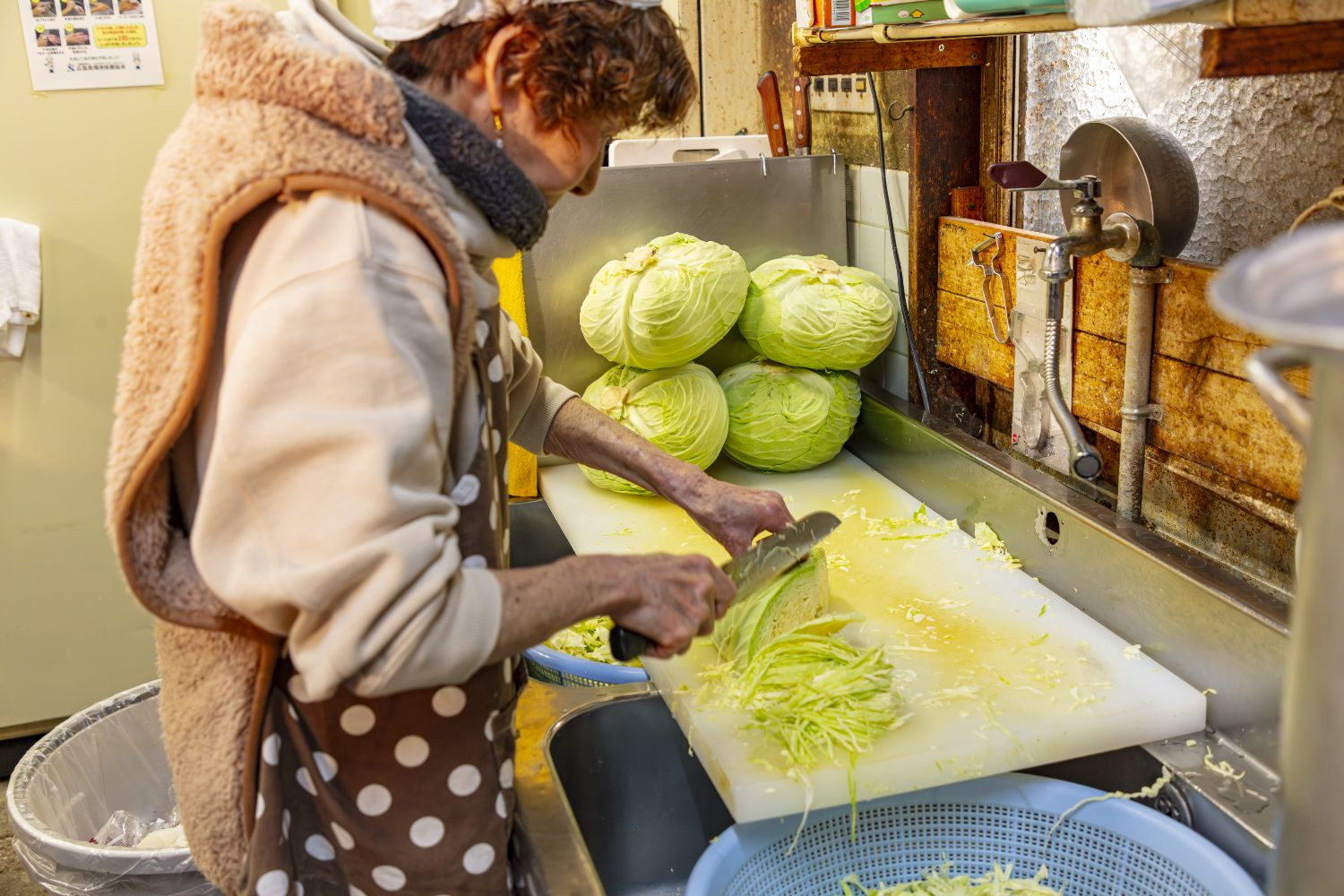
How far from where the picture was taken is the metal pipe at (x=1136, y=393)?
7.18 ft

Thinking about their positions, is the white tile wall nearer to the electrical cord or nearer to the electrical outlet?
the electrical cord

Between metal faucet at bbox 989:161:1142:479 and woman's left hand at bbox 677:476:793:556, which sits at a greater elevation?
metal faucet at bbox 989:161:1142:479

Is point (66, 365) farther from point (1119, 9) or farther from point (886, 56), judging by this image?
point (1119, 9)

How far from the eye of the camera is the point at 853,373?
137 inches

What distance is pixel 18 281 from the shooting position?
3730mm

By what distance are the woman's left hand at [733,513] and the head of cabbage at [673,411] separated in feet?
2.53

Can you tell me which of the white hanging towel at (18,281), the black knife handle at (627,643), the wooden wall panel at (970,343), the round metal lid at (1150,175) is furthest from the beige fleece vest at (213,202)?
the white hanging towel at (18,281)

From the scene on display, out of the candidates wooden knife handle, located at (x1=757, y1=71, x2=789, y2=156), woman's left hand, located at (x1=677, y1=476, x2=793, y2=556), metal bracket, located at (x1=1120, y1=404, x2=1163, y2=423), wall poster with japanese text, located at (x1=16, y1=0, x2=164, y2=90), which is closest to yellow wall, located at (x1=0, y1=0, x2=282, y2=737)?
wall poster with japanese text, located at (x1=16, y1=0, x2=164, y2=90)

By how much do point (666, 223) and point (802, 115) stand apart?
2.62ft

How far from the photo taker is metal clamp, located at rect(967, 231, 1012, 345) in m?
2.71

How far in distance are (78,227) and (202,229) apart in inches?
122

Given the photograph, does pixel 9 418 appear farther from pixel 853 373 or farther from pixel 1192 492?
pixel 1192 492

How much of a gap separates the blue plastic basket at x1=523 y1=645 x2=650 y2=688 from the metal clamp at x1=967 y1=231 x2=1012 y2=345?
46.5 inches

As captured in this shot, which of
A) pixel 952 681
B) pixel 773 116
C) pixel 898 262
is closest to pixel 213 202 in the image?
pixel 952 681
